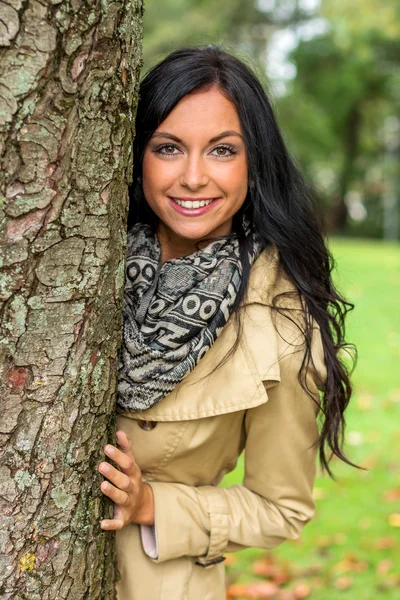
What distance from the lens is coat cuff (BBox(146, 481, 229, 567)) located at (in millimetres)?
1947

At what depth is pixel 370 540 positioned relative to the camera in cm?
403

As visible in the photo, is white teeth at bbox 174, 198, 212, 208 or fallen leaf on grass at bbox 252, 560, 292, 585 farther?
fallen leaf on grass at bbox 252, 560, 292, 585

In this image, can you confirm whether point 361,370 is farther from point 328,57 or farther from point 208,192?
point 328,57

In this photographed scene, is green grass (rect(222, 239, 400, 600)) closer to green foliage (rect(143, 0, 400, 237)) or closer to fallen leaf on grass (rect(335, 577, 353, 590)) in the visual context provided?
fallen leaf on grass (rect(335, 577, 353, 590))

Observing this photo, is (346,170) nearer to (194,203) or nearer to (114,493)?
(194,203)

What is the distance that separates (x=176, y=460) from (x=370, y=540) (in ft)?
7.98

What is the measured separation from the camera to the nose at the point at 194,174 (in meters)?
1.87

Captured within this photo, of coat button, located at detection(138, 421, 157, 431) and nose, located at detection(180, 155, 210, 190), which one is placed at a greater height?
nose, located at detection(180, 155, 210, 190)

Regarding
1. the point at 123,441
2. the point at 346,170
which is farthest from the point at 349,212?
the point at 123,441

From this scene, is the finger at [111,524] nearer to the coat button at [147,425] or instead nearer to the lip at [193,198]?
the coat button at [147,425]

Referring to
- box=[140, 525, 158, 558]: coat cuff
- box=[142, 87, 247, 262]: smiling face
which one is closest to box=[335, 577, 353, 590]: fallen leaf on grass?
box=[140, 525, 158, 558]: coat cuff

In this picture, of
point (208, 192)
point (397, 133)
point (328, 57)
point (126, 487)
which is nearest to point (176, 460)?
point (126, 487)

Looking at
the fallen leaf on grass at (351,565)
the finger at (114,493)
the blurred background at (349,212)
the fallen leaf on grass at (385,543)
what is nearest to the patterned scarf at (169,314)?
the finger at (114,493)

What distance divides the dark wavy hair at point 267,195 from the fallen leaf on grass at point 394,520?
232 cm
